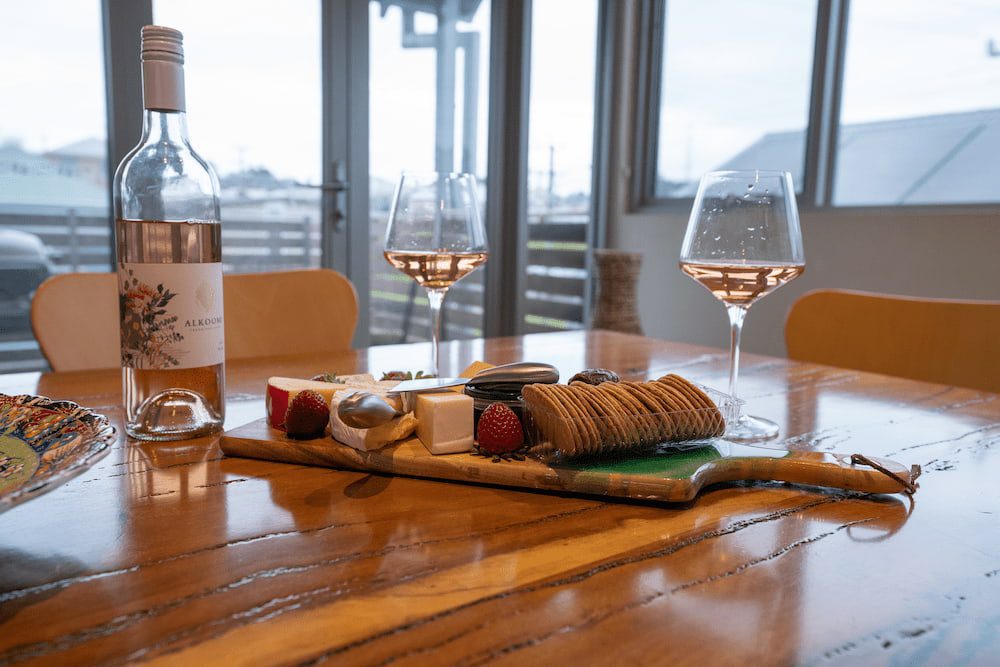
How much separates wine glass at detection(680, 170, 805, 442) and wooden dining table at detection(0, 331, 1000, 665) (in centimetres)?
21

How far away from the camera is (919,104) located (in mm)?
2490

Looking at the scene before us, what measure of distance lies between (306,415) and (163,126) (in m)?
0.26

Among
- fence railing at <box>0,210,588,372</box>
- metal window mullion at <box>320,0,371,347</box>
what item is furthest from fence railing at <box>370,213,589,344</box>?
metal window mullion at <box>320,0,371,347</box>

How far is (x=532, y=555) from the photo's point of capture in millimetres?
393

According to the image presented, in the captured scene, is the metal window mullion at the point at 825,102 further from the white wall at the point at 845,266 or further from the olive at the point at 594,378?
the olive at the point at 594,378

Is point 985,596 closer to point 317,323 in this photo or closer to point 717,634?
point 717,634

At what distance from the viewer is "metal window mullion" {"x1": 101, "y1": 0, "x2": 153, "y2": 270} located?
7.51 ft

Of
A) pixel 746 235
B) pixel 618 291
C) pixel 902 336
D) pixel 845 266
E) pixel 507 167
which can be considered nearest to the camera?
pixel 746 235

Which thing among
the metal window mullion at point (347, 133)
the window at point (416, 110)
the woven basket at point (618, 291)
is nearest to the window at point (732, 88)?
the window at point (416, 110)

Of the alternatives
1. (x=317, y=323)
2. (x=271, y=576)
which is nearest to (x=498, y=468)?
(x=271, y=576)

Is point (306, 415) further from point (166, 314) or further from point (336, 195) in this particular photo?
point (336, 195)

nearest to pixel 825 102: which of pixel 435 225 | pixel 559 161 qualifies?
pixel 559 161

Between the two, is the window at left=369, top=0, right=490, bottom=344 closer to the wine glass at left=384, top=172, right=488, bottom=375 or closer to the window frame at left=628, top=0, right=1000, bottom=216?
the window frame at left=628, top=0, right=1000, bottom=216

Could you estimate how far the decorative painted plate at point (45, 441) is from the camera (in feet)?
1.25
